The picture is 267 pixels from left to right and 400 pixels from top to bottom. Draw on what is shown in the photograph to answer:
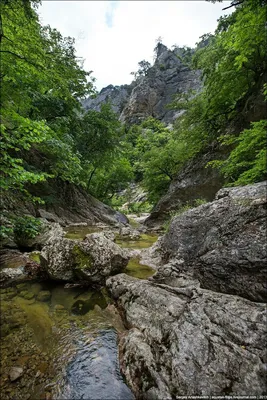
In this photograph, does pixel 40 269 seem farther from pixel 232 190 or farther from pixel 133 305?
pixel 232 190

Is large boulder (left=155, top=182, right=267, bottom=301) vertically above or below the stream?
above

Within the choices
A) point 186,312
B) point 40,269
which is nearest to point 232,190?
point 186,312

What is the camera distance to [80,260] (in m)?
5.57

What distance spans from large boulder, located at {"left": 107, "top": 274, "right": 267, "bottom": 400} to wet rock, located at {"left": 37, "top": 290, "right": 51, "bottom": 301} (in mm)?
2293

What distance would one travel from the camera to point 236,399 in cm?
203

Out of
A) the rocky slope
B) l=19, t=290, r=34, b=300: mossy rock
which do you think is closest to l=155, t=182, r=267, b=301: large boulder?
the rocky slope

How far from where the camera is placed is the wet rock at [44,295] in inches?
186

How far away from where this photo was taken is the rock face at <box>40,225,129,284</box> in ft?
17.9

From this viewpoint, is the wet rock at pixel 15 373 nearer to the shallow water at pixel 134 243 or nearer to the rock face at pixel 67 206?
the shallow water at pixel 134 243

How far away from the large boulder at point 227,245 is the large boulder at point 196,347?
592mm

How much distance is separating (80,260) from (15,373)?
2943 millimetres

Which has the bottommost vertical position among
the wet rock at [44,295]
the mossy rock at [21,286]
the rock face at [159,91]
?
the mossy rock at [21,286]

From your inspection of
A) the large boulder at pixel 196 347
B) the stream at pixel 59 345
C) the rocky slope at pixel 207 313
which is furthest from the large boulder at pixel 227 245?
the stream at pixel 59 345

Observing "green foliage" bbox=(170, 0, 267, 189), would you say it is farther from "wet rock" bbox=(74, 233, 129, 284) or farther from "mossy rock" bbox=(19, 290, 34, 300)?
"mossy rock" bbox=(19, 290, 34, 300)
